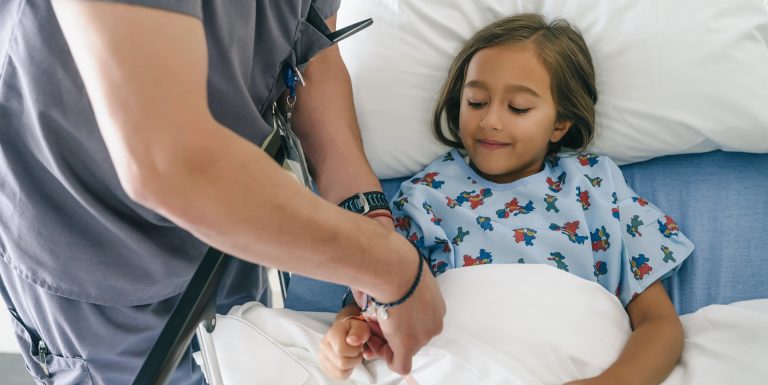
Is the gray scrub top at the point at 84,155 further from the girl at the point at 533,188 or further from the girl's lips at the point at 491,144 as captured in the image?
the girl's lips at the point at 491,144

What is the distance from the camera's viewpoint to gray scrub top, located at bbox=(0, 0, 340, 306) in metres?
0.83

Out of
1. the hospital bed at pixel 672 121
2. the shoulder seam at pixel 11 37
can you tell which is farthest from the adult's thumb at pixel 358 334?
the shoulder seam at pixel 11 37

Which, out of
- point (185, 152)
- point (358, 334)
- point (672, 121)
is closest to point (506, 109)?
point (672, 121)

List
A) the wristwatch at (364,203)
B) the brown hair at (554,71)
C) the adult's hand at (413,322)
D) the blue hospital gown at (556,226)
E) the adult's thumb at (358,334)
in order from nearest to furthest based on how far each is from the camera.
Result: the adult's hand at (413,322) → the adult's thumb at (358,334) → the wristwatch at (364,203) → the blue hospital gown at (556,226) → the brown hair at (554,71)

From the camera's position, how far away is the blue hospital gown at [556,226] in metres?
1.34

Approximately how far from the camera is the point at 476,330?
1.16 m

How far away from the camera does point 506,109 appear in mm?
1433

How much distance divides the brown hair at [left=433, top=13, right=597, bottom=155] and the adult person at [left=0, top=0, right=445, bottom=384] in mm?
Answer: 350

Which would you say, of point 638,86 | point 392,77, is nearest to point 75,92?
point 392,77

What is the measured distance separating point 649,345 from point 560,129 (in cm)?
54

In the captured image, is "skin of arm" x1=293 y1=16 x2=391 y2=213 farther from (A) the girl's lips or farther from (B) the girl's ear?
(B) the girl's ear

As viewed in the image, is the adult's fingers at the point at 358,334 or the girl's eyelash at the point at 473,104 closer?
the adult's fingers at the point at 358,334

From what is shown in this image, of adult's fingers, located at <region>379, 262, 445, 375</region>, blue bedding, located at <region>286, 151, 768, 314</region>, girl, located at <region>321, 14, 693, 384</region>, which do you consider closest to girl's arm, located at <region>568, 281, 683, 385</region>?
girl, located at <region>321, 14, 693, 384</region>

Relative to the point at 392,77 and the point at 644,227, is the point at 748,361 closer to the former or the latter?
the point at 644,227
